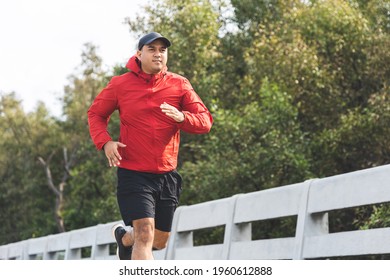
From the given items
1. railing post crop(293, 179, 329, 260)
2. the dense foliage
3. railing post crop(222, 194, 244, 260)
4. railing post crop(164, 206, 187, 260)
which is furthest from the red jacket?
the dense foliage

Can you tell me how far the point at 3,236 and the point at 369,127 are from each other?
38236 millimetres

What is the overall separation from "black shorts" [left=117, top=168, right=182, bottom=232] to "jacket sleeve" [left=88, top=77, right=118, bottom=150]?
30cm

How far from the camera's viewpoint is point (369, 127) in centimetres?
2411

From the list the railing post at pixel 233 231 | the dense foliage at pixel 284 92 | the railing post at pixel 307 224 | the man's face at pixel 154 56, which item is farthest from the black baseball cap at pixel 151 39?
the dense foliage at pixel 284 92

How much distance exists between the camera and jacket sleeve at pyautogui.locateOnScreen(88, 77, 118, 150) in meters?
8.46

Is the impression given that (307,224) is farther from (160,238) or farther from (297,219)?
(160,238)

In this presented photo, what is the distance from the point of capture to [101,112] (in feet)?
28.1

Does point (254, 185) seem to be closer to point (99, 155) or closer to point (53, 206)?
point (99, 155)

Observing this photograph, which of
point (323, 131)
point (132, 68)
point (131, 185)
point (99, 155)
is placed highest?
point (99, 155)

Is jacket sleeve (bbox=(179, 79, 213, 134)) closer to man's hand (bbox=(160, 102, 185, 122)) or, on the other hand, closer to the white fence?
man's hand (bbox=(160, 102, 185, 122))

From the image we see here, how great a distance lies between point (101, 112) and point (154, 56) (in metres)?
0.69

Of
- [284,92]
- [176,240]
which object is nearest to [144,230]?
[176,240]

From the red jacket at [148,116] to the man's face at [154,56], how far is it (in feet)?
0.35
